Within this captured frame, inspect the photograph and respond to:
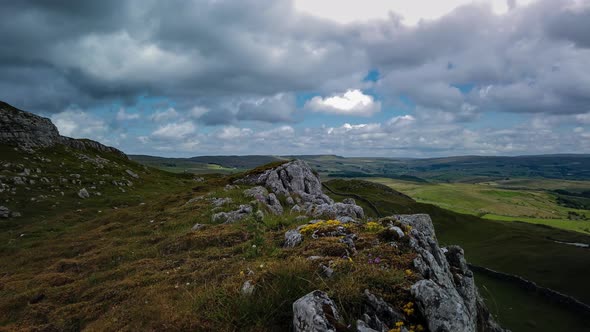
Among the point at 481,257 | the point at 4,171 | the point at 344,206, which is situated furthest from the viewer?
the point at 481,257

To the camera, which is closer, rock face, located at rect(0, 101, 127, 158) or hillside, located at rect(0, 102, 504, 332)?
hillside, located at rect(0, 102, 504, 332)

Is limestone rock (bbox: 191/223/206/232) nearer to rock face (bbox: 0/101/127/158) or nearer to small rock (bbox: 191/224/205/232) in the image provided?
small rock (bbox: 191/224/205/232)

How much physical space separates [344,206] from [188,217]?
14.6 meters

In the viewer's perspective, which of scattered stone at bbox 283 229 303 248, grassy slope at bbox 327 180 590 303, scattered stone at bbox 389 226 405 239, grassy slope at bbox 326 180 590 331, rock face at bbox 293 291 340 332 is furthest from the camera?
grassy slope at bbox 327 180 590 303

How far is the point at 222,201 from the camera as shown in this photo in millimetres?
30953

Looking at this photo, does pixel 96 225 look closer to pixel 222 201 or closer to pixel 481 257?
pixel 222 201

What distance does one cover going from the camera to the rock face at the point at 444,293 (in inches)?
295

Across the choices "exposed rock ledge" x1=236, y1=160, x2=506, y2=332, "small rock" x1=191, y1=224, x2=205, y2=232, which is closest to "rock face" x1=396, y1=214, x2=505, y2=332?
"exposed rock ledge" x1=236, y1=160, x2=506, y2=332

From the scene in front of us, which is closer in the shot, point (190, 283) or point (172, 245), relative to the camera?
point (190, 283)

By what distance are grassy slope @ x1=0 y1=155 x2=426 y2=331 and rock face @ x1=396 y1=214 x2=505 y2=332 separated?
1.77 ft

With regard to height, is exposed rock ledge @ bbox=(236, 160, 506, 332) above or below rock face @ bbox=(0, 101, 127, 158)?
below

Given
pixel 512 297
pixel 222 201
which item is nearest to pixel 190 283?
pixel 222 201

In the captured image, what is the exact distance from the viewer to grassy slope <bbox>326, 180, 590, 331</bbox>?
61.4 meters

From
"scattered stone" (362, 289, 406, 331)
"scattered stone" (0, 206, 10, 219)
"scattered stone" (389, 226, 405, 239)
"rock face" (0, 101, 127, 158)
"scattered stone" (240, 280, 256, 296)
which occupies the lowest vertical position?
"scattered stone" (0, 206, 10, 219)
